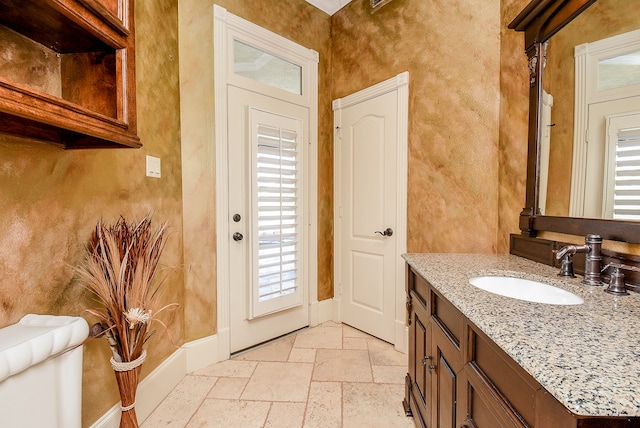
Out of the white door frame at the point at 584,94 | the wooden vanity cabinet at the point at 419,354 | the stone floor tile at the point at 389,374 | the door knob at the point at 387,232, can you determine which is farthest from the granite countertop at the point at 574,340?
the door knob at the point at 387,232

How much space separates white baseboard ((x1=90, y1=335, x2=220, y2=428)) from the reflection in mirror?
7.74 ft

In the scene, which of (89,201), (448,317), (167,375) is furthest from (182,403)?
(448,317)

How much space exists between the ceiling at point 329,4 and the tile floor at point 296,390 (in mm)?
3139

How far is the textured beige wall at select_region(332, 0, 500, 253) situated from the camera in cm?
197

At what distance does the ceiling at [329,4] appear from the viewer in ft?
9.21

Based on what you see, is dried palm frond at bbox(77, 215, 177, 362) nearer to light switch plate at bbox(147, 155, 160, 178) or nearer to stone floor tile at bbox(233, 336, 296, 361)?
light switch plate at bbox(147, 155, 160, 178)

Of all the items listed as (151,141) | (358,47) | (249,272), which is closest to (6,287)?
(151,141)

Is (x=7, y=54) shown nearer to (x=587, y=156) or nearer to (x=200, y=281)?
(x=200, y=281)

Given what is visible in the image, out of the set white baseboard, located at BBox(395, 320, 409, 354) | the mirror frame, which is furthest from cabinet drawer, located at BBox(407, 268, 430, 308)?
white baseboard, located at BBox(395, 320, 409, 354)

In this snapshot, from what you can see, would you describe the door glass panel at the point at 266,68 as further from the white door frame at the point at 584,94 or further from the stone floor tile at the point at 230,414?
the stone floor tile at the point at 230,414

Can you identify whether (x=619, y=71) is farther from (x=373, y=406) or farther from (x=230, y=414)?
(x=230, y=414)

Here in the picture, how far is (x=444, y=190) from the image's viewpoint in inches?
85.7

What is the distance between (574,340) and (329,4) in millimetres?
3227

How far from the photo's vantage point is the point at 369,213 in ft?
8.76
